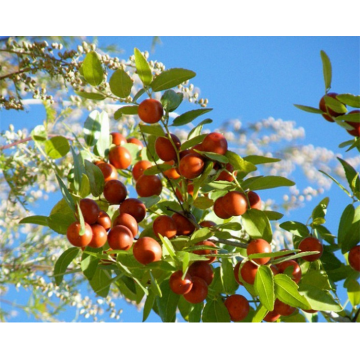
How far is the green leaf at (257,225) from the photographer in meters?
0.62

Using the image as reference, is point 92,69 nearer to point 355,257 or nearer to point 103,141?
point 103,141

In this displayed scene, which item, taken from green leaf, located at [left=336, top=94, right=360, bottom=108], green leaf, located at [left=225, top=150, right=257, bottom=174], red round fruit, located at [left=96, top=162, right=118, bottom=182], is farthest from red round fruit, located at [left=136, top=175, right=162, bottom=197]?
green leaf, located at [left=336, top=94, right=360, bottom=108]

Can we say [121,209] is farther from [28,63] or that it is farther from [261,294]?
[28,63]

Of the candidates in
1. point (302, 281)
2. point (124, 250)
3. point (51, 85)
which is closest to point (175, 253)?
point (124, 250)

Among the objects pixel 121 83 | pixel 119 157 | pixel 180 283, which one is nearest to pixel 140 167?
pixel 119 157

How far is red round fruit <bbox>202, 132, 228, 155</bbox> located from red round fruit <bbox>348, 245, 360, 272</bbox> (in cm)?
24

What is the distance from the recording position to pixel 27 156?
1468mm

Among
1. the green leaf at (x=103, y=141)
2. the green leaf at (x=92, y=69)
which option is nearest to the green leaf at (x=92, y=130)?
the green leaf at (x=103, y=141)

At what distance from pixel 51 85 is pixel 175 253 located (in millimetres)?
1137

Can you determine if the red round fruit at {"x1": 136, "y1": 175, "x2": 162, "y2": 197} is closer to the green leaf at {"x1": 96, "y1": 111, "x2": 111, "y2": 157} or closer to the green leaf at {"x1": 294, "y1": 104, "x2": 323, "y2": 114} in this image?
the green leaf at {"x1": 96, "y1": 111, "x2": 111, "y2": 157}

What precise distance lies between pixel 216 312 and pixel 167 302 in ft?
0.23

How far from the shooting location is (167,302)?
67cm

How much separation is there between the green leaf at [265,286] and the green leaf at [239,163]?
12 cm

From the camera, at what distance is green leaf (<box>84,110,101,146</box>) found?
31.6 inches
